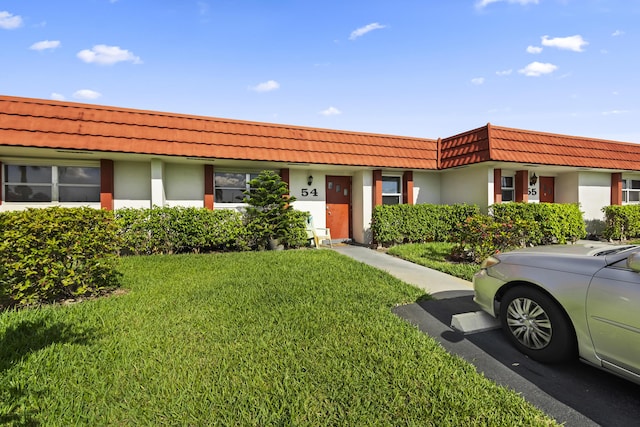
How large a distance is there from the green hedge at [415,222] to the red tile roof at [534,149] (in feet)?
6.00

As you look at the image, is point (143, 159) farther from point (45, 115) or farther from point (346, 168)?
point (346, 168)

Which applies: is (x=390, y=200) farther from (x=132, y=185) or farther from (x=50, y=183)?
(x=50, y=183)

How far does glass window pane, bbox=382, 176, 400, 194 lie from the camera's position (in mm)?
11477

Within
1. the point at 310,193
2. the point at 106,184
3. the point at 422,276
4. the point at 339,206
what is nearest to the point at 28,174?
the point at 106,184

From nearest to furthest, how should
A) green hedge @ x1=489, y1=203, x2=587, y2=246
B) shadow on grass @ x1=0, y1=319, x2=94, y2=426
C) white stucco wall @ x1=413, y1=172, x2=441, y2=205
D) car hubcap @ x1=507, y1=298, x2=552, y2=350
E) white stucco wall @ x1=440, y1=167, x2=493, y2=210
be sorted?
shadow on grass @ x1=0, y1=319, x2=94, y2=426 → car hubcap @ x1=507, y1=298, x2=552, y2=350 → green hedge @ x1=489, y1=203, x2=587, y2=246 → white stucco wall @ x1=440, y1=167, x2=493, y2=210 → white stucco wall @ x1=413, y1=172, x2=441, y2=205

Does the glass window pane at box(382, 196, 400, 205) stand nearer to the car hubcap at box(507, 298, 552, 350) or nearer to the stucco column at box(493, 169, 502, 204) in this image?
the stucco column at box(493, 169, 502, 204)

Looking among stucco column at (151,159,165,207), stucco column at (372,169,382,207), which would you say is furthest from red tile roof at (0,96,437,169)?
stucco column at (151,159,165,207)

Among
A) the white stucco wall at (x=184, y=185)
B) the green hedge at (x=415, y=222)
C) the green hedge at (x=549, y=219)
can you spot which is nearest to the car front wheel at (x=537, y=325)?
the green hedge at (x=549, y=219)

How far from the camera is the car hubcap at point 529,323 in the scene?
2818 millimetres

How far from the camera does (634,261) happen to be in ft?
7.48

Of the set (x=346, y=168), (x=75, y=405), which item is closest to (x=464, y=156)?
(x=346, y=168)

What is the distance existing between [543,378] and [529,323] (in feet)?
1.68

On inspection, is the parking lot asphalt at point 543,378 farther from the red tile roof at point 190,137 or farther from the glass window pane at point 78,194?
the glass window pane at point 78,194

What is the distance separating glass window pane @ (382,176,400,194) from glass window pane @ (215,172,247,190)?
17.4 ft
